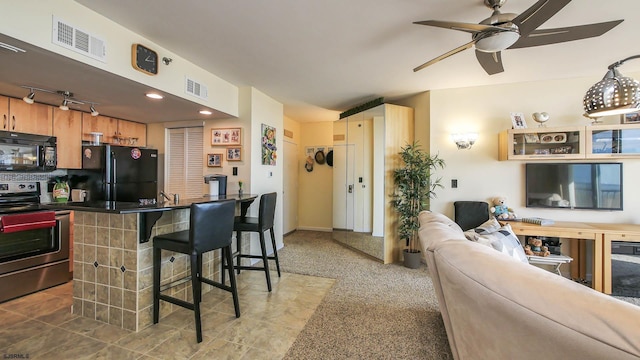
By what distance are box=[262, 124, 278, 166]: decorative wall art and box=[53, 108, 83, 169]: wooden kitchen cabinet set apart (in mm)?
2292

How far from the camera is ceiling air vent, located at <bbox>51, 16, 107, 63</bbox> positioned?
1.74 m

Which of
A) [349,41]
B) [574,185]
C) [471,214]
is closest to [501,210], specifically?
[471,214]

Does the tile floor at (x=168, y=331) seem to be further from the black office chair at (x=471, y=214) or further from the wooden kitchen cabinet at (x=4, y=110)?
the black office chair at (x=471, y=214)

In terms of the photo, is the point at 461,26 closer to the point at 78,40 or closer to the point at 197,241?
the point at 197,241

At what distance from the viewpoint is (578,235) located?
9.26 feet

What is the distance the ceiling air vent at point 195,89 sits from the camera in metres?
2.79

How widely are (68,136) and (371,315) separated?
405cm

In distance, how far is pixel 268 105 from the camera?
3971mm

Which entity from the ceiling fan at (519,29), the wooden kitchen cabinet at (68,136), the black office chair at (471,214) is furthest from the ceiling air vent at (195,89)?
the black office chair at (471,214)

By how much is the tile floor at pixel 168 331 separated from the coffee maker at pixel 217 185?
45.0 inches

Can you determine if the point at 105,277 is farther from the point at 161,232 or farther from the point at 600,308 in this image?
the point at 600,308

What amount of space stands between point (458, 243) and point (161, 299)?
2226 millimetres

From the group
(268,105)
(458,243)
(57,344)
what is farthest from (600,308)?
(268,105)

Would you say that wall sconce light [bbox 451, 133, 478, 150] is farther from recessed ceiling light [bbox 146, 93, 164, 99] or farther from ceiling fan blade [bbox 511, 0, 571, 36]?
recessed ceiling light [bbox 146, 93, 164, 99]
